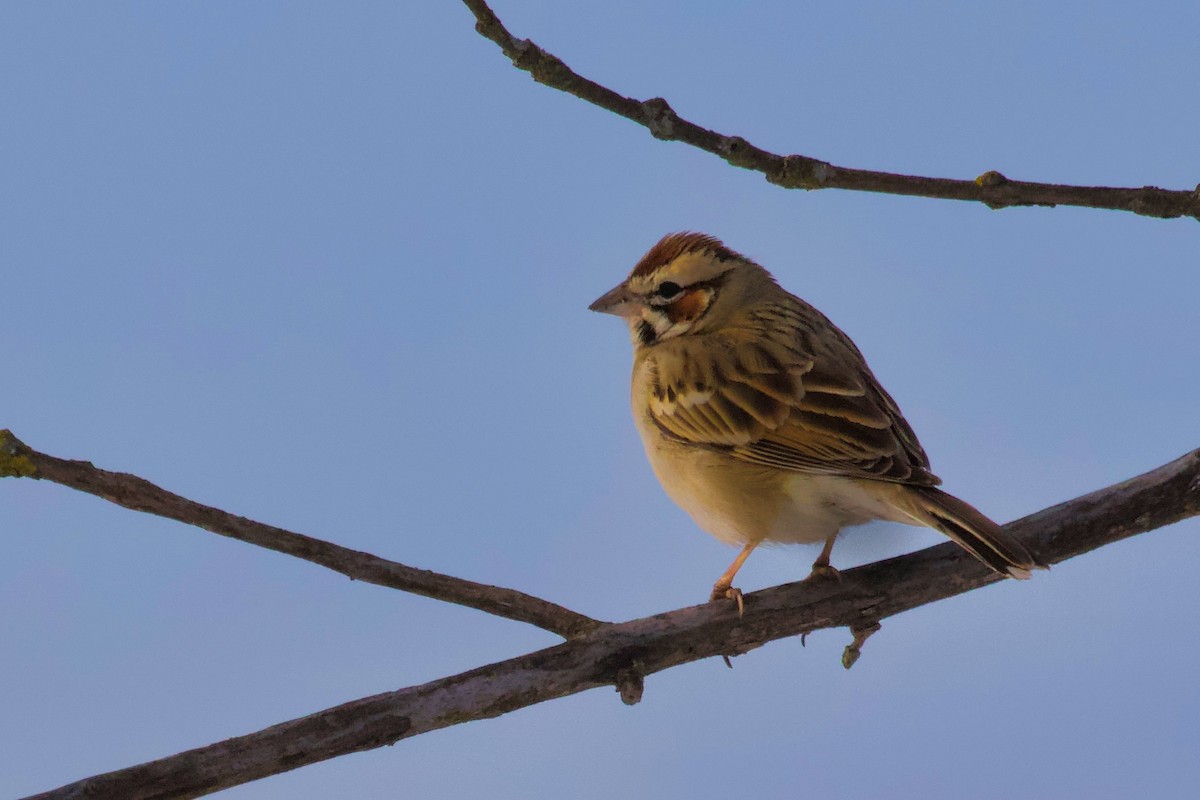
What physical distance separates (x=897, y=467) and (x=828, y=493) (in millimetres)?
272

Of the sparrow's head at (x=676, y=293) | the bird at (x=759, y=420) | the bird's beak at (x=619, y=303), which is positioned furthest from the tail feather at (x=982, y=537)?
the bird's beak at (x=619, y=303)

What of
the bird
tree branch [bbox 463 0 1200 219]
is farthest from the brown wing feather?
tree branch [bbox 463 0 1200 219]

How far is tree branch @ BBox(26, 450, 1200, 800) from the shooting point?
7.79ft

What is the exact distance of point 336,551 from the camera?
8.67ft

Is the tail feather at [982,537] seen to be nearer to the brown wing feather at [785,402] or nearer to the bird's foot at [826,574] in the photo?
the brown wing feather at [785,402]

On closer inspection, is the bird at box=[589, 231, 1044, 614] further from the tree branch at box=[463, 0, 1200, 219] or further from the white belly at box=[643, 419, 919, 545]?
the tree branch at box=[463, 0, 1200, 219]

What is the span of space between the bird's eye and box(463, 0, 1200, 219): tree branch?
1872mm

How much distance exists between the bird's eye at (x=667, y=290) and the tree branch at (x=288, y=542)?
1787mm

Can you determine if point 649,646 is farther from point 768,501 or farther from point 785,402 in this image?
point 785,402

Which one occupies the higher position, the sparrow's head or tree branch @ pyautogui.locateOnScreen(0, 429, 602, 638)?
the sparrow's head

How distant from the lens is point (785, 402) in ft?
12.3

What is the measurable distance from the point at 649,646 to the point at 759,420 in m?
1.11

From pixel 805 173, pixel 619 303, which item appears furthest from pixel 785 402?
pixel 805 173

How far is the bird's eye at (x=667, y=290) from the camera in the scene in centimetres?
435
